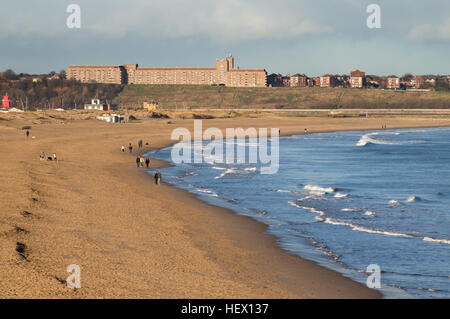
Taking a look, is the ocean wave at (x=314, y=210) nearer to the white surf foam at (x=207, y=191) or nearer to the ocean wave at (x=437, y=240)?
the white surf foam at (x=207, y=191)

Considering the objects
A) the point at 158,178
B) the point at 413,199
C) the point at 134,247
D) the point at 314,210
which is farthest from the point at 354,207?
the point at 134,247

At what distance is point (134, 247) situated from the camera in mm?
19391

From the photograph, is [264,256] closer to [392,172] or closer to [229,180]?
[229,180]

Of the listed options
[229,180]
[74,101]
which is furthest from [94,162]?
[74,101]

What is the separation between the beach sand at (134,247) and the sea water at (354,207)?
4.84 feet

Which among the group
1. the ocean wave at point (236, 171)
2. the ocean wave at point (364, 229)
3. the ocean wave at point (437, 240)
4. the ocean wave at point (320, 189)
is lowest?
the ocean wave at point (437, 240)

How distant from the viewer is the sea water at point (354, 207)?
19.2m

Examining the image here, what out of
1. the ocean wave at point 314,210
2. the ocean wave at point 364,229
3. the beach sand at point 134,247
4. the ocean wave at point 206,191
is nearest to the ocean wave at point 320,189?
the ocean wave at point 314,210

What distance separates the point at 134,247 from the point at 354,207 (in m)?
14.5

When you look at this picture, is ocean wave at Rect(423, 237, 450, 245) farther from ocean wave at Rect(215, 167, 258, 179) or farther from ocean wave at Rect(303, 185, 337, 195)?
ocean wave at Rect(215, 167, 258, 179)

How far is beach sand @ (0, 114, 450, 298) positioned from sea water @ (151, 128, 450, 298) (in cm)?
148

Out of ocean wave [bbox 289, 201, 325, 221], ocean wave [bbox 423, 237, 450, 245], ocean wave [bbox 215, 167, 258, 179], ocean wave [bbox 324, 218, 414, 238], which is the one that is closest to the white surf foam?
ocean wave [bbox 289, 201, 325, 221]
